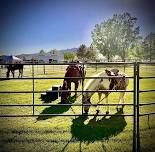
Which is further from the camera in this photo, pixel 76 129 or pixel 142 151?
pixel 76 129

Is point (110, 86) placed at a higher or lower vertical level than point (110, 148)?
higher

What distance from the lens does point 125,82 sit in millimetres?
8688

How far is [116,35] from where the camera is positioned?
73.7 meters

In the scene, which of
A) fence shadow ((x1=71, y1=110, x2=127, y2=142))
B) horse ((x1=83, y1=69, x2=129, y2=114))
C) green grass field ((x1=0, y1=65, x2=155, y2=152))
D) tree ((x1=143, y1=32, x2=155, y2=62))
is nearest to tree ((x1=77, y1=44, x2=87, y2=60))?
tree ((x1=143, y1=32, x2=155, y2=62))

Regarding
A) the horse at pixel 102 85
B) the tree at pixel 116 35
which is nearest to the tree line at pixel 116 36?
the tree at pixel 116 35

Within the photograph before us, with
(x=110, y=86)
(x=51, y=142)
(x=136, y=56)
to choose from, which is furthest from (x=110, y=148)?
(x=136, y=56)

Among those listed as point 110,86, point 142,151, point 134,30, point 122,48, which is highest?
point 134,30

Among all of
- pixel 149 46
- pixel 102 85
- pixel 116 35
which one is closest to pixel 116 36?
pixel 116 35

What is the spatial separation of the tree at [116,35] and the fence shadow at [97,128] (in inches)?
2643

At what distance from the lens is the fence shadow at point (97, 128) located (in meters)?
5.91

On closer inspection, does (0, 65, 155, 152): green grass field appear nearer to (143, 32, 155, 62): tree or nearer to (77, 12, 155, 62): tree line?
(77, 12, 155, 62): tree line

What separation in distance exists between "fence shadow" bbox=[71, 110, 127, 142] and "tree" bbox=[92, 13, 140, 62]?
67.1 meters

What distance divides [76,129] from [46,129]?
2.21 ft

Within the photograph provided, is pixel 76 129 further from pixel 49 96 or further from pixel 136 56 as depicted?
pixel 136 56
